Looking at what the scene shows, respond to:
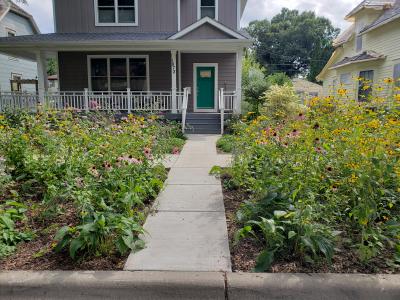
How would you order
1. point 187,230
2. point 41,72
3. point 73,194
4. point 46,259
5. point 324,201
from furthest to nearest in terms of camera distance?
point 41,72 < point 324,201 < point 73,194 < point 187,230 < point 46,259

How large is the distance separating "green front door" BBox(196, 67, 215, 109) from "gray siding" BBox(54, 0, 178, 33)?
2.19 metres

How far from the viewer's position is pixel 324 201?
3.87 m

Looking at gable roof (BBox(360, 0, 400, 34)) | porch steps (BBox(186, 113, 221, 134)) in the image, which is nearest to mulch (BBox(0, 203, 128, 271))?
porch steps (BBox(186, 113, 221, 134))

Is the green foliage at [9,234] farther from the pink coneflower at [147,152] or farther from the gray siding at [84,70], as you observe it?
the gray siding at [84,70]

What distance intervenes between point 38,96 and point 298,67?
63584 millimetres

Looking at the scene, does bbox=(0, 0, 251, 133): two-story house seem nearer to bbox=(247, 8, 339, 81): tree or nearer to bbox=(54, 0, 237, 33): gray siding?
bbox=(54, 0, 237, 33): gray siding

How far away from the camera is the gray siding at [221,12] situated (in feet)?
47.3

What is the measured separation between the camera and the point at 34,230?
3.49 m

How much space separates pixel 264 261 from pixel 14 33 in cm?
2484

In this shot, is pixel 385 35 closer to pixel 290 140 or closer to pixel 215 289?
pixel 290 140

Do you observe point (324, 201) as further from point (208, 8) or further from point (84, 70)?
point (84, 70)

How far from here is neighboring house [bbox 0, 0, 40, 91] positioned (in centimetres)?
2062

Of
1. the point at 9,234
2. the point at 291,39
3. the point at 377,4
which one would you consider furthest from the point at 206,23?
the point at 291,39

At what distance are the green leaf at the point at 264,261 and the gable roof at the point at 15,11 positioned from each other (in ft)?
75.1
